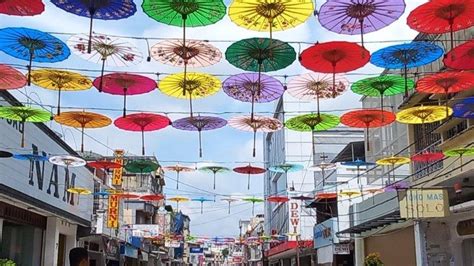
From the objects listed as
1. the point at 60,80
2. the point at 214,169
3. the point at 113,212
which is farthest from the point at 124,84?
the point at 113,212

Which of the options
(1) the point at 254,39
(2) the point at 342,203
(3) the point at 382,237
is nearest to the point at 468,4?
(1) the point at 254,39

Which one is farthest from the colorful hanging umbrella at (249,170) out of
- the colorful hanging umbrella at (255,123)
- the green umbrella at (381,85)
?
the green umbrella at (381,85)

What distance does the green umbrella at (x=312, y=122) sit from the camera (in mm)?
11742

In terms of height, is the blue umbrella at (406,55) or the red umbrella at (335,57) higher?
the blue umbrella at (406,55)

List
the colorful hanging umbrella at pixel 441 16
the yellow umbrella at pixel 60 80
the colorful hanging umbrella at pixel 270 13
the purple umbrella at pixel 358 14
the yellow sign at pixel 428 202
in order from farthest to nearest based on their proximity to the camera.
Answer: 1. the yellow sign at pixel 428 202
2. the yellow umbrella at pixel 60 80
3. the purple umbrella at pixel 358 14
4. the colorful hanging umbrella at pixel 270 13
5. the colorful hanging umbrella at pixel 441 16

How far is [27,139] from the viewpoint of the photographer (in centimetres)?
1336

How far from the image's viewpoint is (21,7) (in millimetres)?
7016

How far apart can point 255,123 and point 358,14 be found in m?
4.56

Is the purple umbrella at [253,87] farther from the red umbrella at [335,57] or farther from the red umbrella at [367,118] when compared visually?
the red umbrella at [367,118]

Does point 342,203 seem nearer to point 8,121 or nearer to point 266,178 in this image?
point 8,121

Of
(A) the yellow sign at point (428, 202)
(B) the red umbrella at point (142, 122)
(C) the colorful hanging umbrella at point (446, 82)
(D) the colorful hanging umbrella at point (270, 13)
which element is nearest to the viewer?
(D) the colorful hanging umbrella at point (270, 13)

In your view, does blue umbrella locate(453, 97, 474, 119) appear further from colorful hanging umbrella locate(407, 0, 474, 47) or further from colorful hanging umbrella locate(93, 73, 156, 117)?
colorful hanging umbrella locate(93, 73, 156, 117)

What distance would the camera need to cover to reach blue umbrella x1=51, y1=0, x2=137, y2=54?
7.34 metres

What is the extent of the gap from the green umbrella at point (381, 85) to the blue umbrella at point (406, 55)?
2.64ft
